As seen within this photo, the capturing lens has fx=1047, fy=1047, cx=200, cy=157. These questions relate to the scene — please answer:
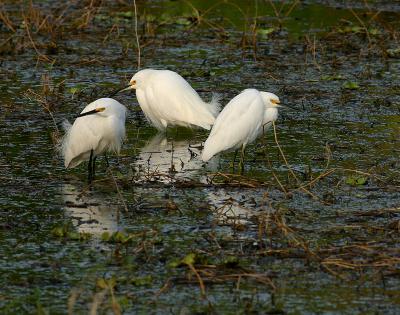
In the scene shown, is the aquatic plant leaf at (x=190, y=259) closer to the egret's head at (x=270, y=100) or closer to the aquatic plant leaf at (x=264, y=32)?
the egret's head at (x=270, y=100)

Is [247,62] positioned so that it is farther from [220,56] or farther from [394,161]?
[394,161]

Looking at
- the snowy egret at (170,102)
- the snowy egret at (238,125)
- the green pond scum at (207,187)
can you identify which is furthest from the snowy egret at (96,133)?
the snowy egret at (170,102)

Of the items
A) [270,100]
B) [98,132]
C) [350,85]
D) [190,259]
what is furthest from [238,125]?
[350,85]

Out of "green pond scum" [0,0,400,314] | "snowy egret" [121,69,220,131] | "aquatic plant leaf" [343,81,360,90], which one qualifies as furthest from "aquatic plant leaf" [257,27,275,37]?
"snowy egret" [121,69,220,131]

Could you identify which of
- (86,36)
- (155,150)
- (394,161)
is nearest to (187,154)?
(155,150)

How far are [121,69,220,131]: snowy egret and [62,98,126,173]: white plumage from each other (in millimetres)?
1593

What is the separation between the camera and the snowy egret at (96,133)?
8133 mm

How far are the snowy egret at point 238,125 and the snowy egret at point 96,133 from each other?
2.44 ft

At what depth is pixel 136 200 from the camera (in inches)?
287

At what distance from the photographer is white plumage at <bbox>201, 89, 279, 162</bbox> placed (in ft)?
27.5

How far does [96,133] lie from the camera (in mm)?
8141

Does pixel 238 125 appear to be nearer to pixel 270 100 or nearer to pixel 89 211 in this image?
pixel 270 100

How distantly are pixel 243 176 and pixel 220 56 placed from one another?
18.2 feet

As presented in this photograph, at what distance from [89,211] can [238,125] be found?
180 centimetres
